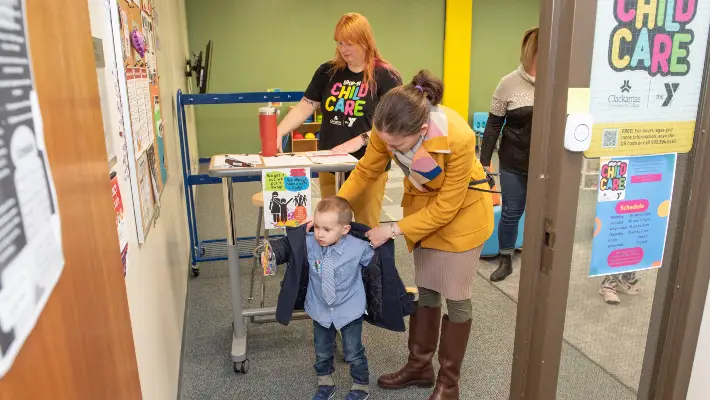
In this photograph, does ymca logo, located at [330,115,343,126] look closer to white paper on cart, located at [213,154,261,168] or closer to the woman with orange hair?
the woman with orange hair

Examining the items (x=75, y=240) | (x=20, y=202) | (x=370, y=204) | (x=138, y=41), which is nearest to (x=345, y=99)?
(x=370, y=204)

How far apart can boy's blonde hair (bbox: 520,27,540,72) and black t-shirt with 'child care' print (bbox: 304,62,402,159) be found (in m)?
0.74

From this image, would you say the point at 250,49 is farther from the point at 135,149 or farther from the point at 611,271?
the point at 611,271

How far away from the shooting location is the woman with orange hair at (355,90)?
2268 millimetres

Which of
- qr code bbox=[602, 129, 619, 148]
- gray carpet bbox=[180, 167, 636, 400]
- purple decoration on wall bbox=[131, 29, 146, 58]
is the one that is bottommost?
gray carpet bbox=[180, 167, 636, 400]

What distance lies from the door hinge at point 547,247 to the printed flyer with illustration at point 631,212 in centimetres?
13

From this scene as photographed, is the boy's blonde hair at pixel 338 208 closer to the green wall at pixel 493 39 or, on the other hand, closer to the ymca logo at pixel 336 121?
the ymca logo at pixel 336 121

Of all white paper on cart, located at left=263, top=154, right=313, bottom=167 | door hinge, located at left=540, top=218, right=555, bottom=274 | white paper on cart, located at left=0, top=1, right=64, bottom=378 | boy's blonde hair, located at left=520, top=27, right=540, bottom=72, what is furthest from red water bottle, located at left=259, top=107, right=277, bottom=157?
white paper on cart, located at left=0, top=1, right=64, bottom=378

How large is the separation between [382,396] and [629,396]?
103cm

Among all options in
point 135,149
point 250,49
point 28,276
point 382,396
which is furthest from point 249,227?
point 28,276

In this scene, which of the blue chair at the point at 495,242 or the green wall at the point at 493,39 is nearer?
the blue chair at the point at 495,242

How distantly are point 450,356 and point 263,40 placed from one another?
223 inches

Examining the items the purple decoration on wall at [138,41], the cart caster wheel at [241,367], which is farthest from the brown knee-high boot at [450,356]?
the purple decoration on wall at [138,41]

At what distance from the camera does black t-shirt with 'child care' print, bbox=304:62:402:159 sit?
92.4 inches
